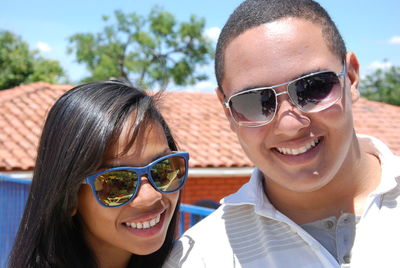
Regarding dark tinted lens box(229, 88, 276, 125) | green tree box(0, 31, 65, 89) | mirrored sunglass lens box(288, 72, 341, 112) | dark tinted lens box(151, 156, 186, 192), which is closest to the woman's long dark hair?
dark tinted lens box(151, 156, 186, 192)

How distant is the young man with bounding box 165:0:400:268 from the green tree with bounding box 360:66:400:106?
40466 mm

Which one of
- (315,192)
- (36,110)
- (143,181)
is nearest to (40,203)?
(143,181)

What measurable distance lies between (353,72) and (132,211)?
1.14 m

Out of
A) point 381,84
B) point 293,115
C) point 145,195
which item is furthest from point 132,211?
point 381,84

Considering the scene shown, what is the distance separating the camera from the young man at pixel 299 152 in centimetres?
177

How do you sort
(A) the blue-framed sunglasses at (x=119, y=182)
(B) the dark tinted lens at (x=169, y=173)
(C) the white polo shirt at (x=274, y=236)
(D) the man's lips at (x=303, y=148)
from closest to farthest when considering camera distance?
(C) the white polo shirt at (x=274, y=236) < (D) the man's lips at (x=303, y=148) < (A) the blue-framed sunglasses at (x=119, y=182) < (B) the dark tinted lens at (x=169, y=173)

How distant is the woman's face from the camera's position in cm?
202

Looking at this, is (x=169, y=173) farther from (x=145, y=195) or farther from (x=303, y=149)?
(x=303, y=149)

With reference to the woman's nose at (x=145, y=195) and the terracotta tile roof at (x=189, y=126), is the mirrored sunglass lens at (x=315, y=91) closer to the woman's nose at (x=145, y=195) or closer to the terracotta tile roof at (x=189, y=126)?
the woman's nose at (x=145, y=195)

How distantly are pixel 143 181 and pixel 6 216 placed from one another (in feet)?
14.7

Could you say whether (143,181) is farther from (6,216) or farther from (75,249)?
(6,216)

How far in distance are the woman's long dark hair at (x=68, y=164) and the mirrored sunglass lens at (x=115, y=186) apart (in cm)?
7

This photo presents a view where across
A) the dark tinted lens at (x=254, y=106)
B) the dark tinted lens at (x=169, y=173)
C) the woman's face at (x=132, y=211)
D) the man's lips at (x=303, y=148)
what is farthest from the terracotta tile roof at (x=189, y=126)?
the man's lips at (x=303, y=148)

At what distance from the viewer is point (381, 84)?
42719 millimetres
